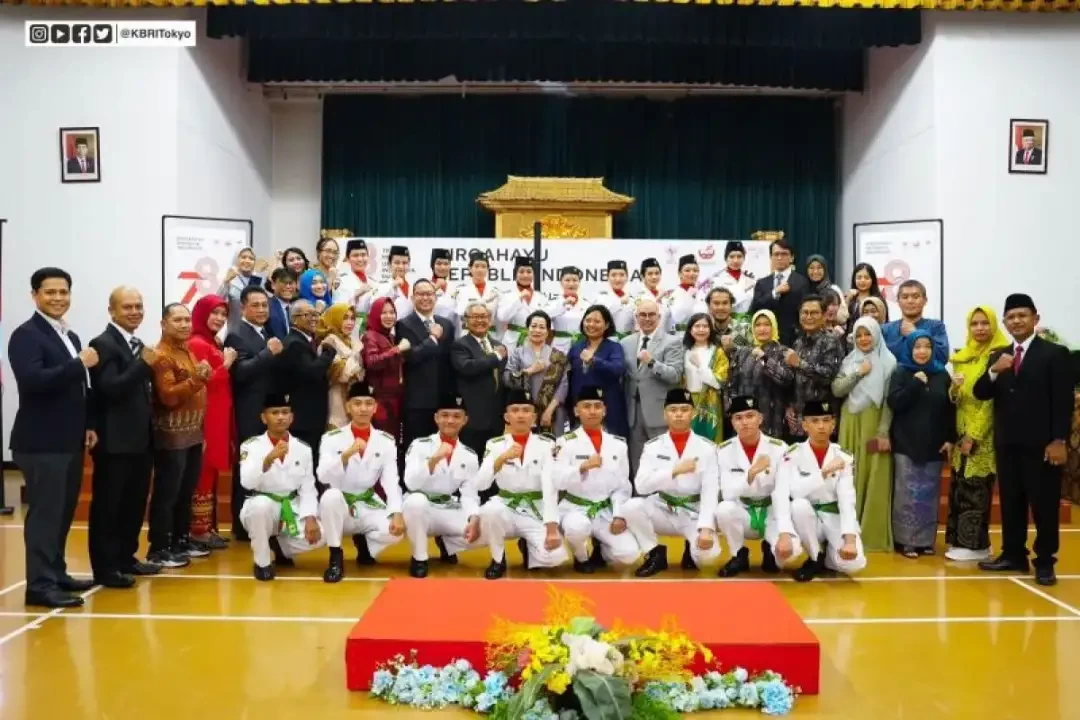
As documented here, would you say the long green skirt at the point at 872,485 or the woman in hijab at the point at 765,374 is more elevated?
the woman in hijab at the point at 765,374

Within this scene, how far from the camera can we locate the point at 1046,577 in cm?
526

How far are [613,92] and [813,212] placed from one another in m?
2.68

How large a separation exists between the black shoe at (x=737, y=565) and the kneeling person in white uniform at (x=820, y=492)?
293mm

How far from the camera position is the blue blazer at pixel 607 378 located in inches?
247

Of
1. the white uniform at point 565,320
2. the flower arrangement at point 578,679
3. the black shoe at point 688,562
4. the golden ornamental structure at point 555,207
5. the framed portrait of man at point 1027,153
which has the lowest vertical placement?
the black shoe at point 688,562

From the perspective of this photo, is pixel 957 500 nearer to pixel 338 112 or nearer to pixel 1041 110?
pixel 1041 110

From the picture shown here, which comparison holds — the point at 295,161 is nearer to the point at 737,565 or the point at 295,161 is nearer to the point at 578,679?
the point at 737,565

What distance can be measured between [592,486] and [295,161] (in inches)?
294

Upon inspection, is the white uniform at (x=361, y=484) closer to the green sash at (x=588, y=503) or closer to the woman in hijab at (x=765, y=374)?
the green sash at (x=588, y=503)

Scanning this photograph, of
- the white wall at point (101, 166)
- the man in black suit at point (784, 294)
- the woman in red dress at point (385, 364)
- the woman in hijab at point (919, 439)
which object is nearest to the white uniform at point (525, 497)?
the woman in red dress at point (385, 364)

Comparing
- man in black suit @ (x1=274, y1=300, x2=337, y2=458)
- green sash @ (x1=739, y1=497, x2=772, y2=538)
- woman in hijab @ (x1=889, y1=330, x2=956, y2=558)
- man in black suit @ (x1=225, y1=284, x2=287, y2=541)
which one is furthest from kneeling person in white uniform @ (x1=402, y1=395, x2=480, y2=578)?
woman in hijab @ (x1=889, y1=330, x2=956, y2=558)

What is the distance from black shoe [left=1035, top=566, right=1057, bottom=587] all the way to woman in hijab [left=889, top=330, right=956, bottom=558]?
0.77 m

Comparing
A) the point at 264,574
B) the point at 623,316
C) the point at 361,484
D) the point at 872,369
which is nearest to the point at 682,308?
the point at 623,316

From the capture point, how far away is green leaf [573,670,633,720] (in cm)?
284
